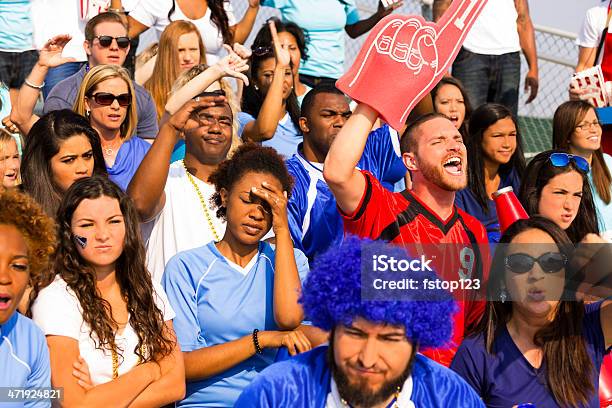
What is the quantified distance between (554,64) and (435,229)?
19.0 feet

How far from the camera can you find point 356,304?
3617 millimetres

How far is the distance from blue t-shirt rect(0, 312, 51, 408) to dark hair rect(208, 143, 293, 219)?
4.18 feet

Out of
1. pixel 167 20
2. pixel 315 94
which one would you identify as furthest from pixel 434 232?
pixel 167 20

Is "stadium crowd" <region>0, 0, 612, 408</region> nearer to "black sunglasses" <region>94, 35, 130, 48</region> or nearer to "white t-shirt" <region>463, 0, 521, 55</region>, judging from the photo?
"black sunglasses" <region>94, 35, 130, 48</region>

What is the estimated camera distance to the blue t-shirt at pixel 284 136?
23.3 feet

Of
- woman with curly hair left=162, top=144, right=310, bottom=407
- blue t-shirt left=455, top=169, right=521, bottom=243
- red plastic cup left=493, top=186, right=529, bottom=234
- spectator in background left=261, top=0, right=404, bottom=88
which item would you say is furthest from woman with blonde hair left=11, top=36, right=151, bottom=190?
spectator in background left=261, top=0, right=404, bottom=88

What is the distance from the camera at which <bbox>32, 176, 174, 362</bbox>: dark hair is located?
4.44m

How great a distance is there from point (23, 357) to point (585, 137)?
435 centimetres

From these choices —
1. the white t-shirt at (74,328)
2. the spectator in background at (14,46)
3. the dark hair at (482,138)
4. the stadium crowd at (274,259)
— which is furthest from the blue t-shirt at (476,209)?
the spectator in background at (14,46)

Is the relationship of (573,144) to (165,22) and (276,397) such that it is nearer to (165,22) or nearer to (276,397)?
(165,22)

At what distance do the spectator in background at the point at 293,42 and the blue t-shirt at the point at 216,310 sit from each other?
290 cm

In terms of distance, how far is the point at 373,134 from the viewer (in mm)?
6422

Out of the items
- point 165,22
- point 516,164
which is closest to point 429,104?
point 516,164

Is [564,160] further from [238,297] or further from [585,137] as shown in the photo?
[238,297]
